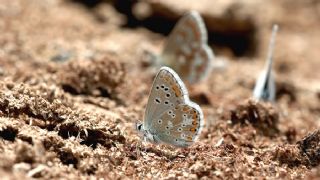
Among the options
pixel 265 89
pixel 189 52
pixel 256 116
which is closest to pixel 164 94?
pixel 256 116

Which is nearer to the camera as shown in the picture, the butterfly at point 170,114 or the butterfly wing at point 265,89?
the butterfly at point 170,114

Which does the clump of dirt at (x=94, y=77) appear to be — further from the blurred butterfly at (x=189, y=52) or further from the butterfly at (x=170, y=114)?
the butterfly at (x=170, y=114)

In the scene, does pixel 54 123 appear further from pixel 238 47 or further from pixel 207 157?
pixel 238 47

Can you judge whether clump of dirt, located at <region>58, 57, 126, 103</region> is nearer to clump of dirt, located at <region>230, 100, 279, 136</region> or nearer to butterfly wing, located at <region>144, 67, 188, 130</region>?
clump of dirt, located at <region>230, 100, 279, 136</region>

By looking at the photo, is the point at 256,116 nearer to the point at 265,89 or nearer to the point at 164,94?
the point at 265,89

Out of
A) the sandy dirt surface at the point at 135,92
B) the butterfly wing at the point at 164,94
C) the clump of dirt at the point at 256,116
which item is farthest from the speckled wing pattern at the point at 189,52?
the butterfly wing at the point at 164,94

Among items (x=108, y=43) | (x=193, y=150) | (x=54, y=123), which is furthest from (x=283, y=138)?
(x=108, y=43)

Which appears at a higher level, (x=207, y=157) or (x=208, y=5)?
(x=208, y=5)
